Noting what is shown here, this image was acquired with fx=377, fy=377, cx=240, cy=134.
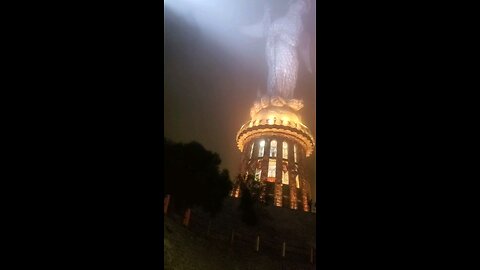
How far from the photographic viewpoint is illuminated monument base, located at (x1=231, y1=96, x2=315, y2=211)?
18578 millimetres

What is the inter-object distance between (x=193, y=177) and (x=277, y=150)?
22.1 feet

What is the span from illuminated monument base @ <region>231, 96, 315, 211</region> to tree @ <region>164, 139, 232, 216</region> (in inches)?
53.2

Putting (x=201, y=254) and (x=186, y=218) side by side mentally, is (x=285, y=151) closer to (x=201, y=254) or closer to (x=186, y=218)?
(x=186, y=218)

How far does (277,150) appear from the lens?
21203 mm

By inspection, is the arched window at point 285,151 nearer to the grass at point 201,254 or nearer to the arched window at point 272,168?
the arched window at point 272,168

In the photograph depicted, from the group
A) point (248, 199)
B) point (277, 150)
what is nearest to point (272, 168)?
point (277, 150)

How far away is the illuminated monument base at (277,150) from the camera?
61.0 ft

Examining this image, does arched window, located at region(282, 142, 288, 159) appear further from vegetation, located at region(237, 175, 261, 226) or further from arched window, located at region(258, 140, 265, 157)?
vegetation, located at region(237, 175, 261, 226)

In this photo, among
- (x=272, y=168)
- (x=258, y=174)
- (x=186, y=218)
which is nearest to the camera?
(x=186, y=218)
